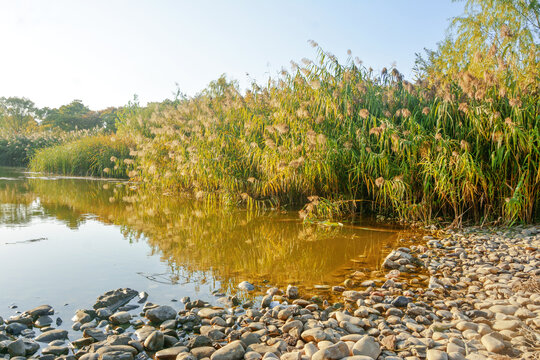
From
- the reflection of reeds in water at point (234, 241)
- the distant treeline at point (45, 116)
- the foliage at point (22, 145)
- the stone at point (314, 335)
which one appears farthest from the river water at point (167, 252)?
the distant treeline at point (45, 116)

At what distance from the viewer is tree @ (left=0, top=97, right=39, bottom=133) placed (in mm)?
51031

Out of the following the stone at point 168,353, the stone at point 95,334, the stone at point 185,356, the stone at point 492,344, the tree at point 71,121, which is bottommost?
the stone at point 168,353

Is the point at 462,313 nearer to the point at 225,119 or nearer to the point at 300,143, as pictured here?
the point at 300,143

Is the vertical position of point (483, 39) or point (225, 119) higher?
point (483, 39)

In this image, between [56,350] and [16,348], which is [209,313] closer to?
[56,350]

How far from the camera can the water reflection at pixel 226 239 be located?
4.12 meters

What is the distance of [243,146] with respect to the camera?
8352 millimetres

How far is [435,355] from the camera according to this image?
2168mm

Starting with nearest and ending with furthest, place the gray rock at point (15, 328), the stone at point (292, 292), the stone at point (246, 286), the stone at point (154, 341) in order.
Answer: the stone at point (154, 341), the gray rock at point (15, 328), the stone at point (292, 292), the stone at point (246, 286)

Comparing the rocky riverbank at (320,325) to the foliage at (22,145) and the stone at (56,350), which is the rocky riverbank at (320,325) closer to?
the stone at (56,350)

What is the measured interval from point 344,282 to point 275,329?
1.24 meters

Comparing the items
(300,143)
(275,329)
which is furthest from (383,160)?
(275,329)

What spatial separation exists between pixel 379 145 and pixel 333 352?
488 cm

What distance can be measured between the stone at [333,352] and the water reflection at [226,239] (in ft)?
4.79
